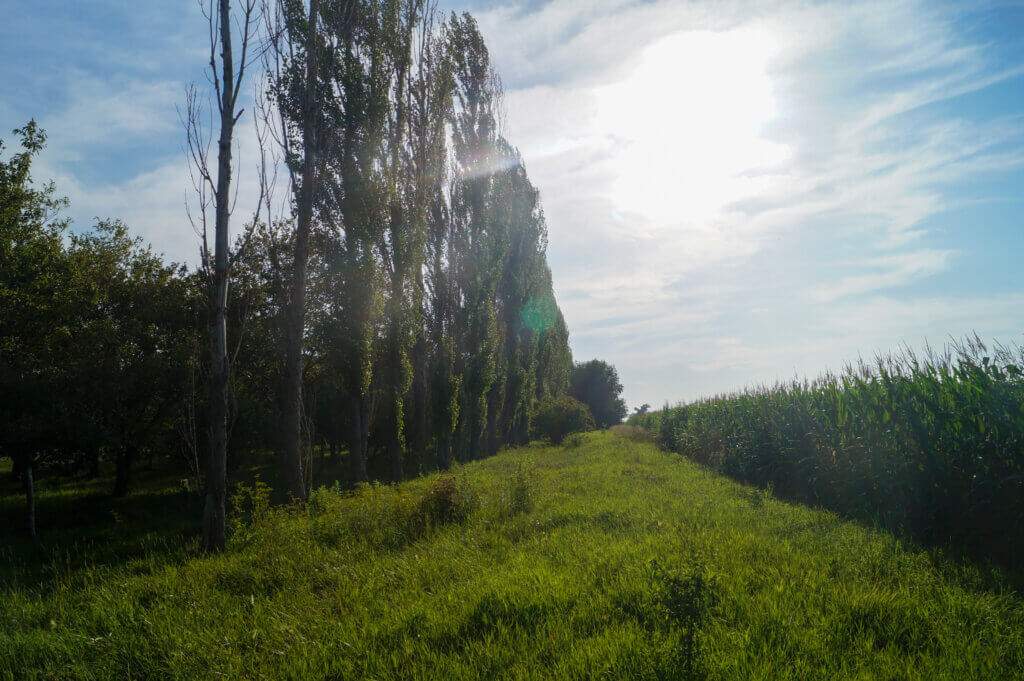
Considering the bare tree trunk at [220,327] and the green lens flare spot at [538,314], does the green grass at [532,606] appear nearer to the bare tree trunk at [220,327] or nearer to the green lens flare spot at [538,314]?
the bare tree trunk at [220,327]

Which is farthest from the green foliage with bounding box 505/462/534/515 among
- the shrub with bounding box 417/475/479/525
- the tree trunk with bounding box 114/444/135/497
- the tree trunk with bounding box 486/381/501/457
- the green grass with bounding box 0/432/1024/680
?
the tree trunk with bounding box 486/381/501/457

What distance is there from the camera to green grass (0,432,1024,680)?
3402 mm

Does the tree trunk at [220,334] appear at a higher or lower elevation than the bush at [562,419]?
higher

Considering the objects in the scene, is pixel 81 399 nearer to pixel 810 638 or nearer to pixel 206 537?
pixel 206 537

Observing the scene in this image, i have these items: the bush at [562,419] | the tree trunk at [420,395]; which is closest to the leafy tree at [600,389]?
the bush at [562,419]

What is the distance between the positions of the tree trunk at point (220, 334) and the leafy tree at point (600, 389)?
54.7 metres

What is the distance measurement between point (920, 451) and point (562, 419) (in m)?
23.9

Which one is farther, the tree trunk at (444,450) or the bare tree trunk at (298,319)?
the tree trunk at (444,450)

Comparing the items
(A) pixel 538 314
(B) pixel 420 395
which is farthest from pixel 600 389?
(B) pixel 420 395

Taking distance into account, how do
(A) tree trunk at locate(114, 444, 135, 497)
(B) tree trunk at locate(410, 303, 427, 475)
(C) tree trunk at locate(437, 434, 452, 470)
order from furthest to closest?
1. (C) tree trunk at locate(437, 434, 452, 470)
2. (B) tree trunk at locate(410, 303, 427, 475)
3. (A) tree trunk at locate(114, 444, 135, 497)

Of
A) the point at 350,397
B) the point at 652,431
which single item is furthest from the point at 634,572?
the point at 652,431

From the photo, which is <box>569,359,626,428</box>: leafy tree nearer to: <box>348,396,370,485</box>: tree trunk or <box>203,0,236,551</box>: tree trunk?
<box>348,396,370,485</box>: tree trunk

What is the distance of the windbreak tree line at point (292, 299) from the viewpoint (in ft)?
33.1

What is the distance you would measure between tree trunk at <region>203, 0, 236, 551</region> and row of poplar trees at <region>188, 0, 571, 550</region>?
2 cm
